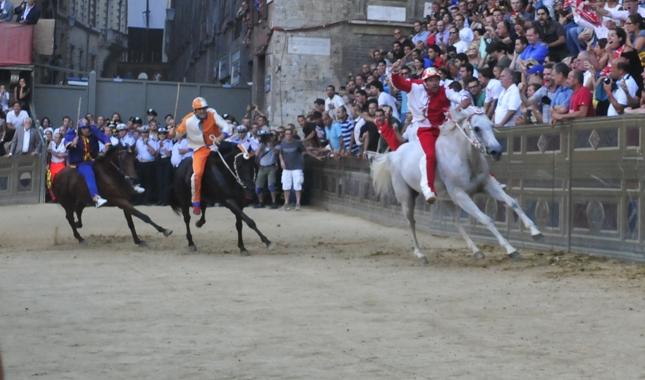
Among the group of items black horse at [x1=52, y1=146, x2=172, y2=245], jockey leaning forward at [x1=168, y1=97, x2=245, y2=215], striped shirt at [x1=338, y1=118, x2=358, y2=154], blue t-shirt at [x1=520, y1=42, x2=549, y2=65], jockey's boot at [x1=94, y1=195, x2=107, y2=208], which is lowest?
jockey's boot at [x1=94, y1=195, x2=107, y2=208]

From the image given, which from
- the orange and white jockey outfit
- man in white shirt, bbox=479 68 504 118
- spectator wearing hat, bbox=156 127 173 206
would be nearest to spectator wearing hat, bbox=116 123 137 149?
Answer: spectator wearing hat, bbox=156 127 173 206

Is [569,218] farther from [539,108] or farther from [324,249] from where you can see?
[324,249]

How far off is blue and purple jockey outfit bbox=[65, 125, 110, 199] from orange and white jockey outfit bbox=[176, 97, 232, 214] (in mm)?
2076

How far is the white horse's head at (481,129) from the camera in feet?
45.5

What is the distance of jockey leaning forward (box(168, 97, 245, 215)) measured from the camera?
53.7 ft

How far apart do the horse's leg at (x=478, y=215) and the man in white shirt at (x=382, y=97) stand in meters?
9.16

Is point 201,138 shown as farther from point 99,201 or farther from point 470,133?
point 470,133

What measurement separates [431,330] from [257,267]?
17.2 feet

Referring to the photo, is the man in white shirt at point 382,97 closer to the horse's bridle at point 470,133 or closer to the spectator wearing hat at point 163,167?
the spectator wearing hat at point 163,167

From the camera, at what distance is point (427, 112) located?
572 inches

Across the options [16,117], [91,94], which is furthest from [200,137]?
[91,94]

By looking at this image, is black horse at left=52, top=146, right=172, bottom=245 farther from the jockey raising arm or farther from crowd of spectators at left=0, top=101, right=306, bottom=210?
crowd of spectators at left=0, top=101, right=306, bottom=210

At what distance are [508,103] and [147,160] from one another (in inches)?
554

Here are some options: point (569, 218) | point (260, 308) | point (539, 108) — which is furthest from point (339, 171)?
point (260, 308)
